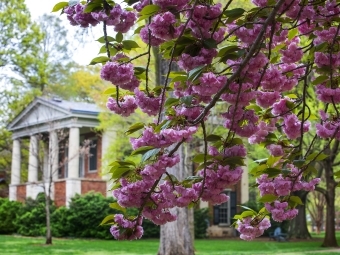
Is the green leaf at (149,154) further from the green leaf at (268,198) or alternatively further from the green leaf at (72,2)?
the green leaf at (268,198)

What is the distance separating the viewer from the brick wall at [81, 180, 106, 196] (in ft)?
76.0

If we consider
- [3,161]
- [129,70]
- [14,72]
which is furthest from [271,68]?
→ [3,161]

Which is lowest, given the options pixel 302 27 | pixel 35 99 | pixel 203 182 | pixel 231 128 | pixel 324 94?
pixel 203 182

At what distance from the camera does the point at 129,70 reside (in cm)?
268

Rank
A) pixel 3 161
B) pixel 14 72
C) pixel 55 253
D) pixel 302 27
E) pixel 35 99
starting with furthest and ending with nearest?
pixel 3 161 → pixel 35 99 → pixel 14 72 → pixel 55 253 → pixel 302 27

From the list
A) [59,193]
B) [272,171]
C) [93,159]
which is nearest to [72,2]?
[272,171]

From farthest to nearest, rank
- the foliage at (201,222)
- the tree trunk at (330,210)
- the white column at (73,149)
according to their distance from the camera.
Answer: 1. the white column at (73,149)
2. the foliage at (201,222)
3. the tree trunk at (330,210)

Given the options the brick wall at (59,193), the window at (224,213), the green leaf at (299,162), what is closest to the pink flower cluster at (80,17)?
the green leaf at (299,162)

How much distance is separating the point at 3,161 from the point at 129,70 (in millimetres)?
29851

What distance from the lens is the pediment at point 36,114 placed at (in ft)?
78.2

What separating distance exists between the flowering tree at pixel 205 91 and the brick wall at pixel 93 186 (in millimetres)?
20224

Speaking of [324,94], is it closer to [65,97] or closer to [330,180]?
[330,180]

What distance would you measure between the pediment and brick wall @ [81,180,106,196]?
2889 mm

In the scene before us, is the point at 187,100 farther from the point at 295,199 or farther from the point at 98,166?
Result: the point at 98,166
